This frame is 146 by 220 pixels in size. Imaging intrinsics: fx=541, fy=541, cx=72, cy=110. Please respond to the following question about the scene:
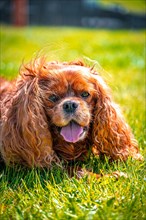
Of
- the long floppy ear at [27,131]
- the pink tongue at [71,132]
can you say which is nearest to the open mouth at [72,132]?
the pink tongue at [71,132]

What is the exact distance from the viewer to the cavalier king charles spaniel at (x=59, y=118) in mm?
4008

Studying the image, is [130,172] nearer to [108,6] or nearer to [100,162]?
[100,162]

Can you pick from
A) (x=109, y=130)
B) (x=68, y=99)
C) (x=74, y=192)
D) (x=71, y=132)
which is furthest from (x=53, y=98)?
(x=74, y=192)

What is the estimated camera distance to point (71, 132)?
4.03 m

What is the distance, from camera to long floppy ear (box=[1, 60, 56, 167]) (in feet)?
13.1

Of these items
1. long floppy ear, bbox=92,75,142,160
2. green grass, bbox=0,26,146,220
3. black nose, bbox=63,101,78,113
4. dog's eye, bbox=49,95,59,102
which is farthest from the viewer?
long floppy ear, bbox=92,75,142,160

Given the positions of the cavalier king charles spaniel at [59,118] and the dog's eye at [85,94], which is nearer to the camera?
the cavalier king charles spaniel at [59,118]

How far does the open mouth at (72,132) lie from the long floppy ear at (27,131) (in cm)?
12

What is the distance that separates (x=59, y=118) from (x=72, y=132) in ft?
0.51

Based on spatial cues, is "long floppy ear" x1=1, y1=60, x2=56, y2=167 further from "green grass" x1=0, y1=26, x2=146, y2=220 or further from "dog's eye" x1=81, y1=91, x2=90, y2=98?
"dog's eye" x1=81, y1=91, x2=90, y2=98

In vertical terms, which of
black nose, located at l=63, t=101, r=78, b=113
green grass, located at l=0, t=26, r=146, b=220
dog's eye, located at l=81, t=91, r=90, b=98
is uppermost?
dog's eye, located at l=81, t=91, r=90, b=98

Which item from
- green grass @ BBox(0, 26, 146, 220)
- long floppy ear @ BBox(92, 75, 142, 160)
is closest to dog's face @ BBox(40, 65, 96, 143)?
long floppy ear @ BBox(92, 75, 142, 160)

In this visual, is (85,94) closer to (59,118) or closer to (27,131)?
(59,118)

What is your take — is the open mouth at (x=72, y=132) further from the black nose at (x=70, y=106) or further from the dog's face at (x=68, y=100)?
the black nose at (x=70, y=106)
